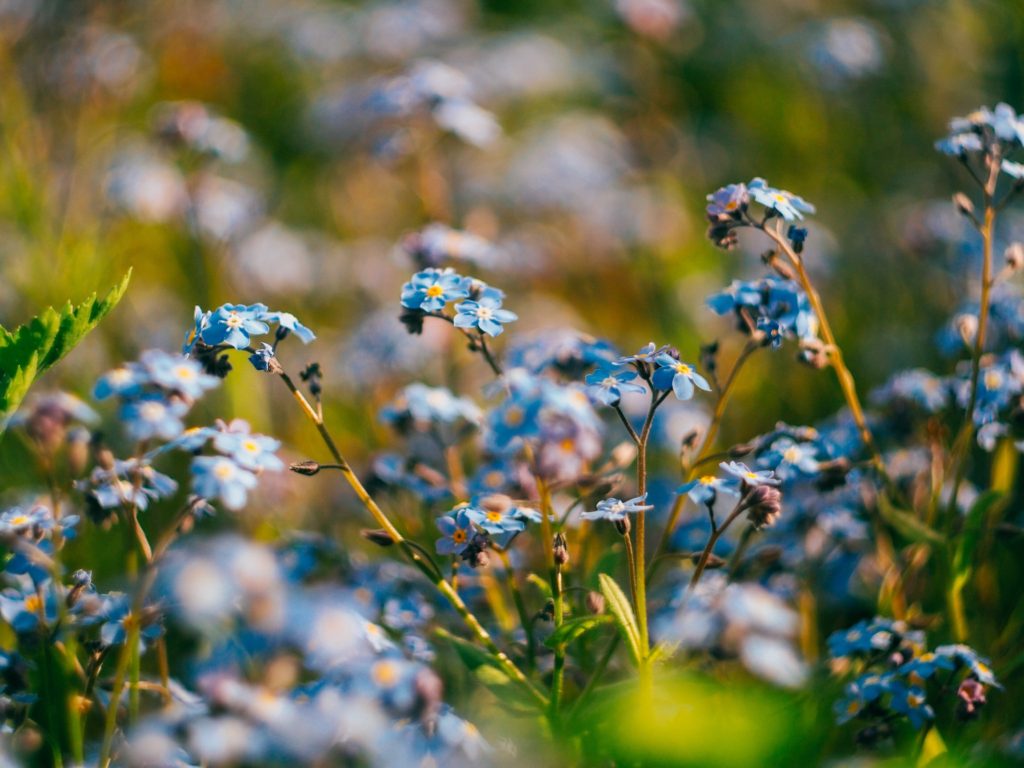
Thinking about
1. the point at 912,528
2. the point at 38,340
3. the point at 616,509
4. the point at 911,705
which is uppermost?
the point at 38,340

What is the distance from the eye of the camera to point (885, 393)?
8.71ft

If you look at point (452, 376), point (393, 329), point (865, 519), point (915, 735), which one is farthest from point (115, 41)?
point (915, 735)

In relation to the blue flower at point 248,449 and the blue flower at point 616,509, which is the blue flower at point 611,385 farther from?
the blue flower at point 248,449

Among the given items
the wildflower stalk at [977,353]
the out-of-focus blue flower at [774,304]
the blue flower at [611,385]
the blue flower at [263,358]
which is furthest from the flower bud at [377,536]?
the wildflower stalk at [977,353]

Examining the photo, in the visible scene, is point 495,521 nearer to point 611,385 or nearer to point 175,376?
point 611,385

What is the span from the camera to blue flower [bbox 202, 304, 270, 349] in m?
A: 1.85

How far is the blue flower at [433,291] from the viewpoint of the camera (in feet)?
6.74

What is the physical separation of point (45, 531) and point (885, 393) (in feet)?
6.82

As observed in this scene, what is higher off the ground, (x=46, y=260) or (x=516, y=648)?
(x=46, y=260)

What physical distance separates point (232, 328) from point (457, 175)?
4.63 meters

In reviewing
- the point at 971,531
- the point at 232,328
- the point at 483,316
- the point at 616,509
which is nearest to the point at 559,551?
the point at 616,509

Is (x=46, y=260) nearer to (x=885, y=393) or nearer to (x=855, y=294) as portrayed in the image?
(x=885, y=393)

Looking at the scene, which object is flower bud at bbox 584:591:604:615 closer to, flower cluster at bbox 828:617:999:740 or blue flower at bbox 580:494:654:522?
blue flower at bbox 580:494:654:522

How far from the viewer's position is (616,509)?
1.84m
